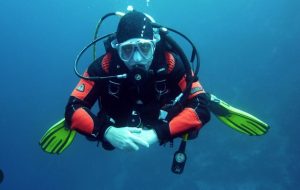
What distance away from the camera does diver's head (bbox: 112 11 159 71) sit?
4336 mm

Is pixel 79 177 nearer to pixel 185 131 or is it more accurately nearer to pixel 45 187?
pixel 45 187

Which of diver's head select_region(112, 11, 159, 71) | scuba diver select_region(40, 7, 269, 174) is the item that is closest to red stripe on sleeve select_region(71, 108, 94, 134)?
scuba diver select_region(40, 7, 269, 174)

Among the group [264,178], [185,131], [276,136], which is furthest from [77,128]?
[276,136]

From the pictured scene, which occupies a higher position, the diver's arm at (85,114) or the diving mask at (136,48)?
the diving mask at (136,48)

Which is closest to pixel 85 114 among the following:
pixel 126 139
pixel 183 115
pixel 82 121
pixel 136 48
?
pixel 82 121

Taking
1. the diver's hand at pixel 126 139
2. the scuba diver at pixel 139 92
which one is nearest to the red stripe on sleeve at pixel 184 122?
the scuba diver at pixel 139 92

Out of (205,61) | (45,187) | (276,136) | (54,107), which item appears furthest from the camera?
(54,107)

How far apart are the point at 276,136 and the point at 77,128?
18.6 metres

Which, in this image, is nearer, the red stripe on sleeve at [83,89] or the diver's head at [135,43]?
the diver's head at [135,43]

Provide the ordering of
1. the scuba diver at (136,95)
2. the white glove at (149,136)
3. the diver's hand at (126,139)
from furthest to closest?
1. the scuba diver at (136,95)
2. the white glove at (149,136)
3. the diver's hand at (126,139)

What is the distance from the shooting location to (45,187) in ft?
92.8

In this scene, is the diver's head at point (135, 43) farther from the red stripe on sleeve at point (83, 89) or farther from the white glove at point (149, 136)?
the white glove at point (149, 136)

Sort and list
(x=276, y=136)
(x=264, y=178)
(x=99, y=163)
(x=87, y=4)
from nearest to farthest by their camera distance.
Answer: (x=264, y=178), (x=276, y=136), (x=99, y=163), (x=87, y=4)

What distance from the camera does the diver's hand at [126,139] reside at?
13.3ft
